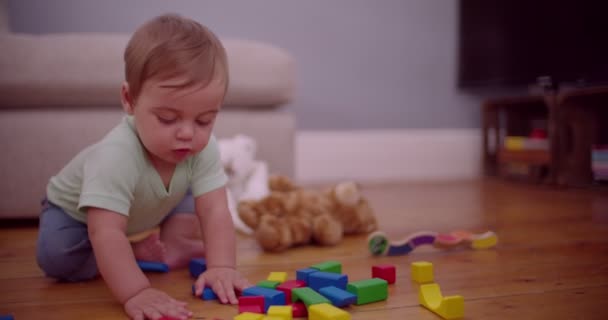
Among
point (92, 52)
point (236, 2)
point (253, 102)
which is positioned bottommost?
point (253, 102)

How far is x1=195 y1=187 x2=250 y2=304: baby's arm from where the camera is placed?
2.84 ft

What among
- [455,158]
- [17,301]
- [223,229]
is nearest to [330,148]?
[455,158]

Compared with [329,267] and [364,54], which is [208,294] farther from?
[364,54]

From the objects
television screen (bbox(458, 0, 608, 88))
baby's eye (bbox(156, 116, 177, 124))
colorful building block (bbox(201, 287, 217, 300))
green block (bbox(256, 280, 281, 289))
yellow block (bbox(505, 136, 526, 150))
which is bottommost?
colorful building block (bbox(201, 287, 217, 300))

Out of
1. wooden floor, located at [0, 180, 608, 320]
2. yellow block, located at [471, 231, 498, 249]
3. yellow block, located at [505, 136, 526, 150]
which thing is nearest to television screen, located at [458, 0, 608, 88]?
yellow block, located at [505, 136, 526, 150]

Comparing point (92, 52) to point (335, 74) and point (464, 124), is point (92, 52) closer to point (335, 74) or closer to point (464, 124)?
point (335, 74)

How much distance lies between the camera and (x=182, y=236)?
1.11 m

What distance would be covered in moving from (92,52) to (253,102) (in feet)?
1.70

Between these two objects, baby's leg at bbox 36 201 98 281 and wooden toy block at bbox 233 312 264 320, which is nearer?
wooden toy block at bbox 233 312 264 320

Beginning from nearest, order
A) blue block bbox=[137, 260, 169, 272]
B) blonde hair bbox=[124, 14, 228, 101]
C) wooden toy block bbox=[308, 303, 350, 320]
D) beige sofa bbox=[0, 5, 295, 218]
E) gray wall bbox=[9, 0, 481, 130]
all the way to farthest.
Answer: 1. wooden toy block bbox=[308, 303, 350, 320]
2. blonde hair bbox=[124, 14, 228, 101]
3. blue block bbox=[137, 260, 169, 272]
4. beige sofa bbox=[0, 5, 295, 218]
5. gray wall bbox=[9, 0, 481, 130]

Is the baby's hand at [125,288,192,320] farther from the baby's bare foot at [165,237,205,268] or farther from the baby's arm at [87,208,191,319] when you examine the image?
the baby's bare foot at [165,237,205,268]

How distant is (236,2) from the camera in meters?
2.42

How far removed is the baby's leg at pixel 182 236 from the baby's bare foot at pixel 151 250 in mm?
18

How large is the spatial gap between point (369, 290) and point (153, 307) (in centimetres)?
32
